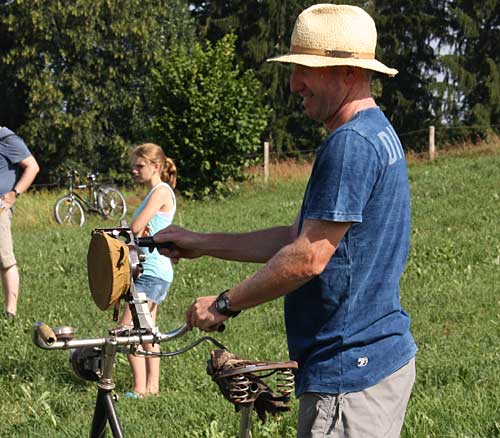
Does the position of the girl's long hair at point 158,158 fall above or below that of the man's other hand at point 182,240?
below

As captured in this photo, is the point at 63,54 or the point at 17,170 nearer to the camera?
the point at 17,170

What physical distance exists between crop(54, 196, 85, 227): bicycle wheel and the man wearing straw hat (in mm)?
18639

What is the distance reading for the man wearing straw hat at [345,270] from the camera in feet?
8.96

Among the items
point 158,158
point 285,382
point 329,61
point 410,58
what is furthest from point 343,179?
point 410,58

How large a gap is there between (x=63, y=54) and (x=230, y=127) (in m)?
11.1

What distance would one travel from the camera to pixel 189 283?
9906 millimetres

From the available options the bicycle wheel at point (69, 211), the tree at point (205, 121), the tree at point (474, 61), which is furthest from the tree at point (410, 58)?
the bicycle wheel at point (69, 211)

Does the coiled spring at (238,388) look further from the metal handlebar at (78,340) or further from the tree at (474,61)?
the tree at (474,61)

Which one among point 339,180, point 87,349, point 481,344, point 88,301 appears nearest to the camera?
point 339,180

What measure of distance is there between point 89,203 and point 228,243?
19281mm

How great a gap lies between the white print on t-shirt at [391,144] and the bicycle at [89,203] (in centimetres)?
1857

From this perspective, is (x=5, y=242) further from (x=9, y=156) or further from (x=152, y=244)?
(x=152, y=244)

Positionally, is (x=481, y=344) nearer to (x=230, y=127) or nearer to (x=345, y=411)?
(x=345, y=411)

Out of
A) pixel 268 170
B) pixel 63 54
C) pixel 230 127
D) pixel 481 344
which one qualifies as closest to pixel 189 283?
pixel 481 344
